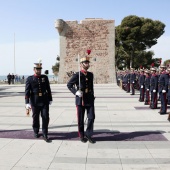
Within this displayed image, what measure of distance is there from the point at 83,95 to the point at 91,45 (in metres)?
33.2

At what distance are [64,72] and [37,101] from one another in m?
32.6

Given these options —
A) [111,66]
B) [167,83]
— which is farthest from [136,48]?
[167,83]

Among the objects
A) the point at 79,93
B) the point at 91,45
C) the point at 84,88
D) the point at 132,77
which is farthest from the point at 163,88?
the point at 91,45

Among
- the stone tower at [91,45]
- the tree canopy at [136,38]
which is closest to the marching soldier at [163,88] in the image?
the stone tower at [91,45]

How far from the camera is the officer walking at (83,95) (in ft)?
22.4

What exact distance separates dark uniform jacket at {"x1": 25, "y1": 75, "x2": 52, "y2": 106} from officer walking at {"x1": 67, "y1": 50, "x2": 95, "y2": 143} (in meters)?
0.61

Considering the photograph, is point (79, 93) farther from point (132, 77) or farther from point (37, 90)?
point (132, 77)

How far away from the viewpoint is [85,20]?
39.9m

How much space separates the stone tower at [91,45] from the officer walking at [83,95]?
32110mm

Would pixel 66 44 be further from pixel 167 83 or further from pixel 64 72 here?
pixel 167 83

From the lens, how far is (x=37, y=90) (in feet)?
Answer: 23.4

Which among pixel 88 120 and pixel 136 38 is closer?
pixel 88 120

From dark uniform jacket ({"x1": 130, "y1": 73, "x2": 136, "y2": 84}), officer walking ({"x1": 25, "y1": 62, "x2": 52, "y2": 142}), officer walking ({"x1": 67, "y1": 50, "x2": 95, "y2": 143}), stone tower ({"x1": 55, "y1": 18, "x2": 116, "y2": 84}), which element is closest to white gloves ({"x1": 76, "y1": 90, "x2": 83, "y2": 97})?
officer walking ({"x1": 67, "y1": 50, "x2": 95, "y2": 143})

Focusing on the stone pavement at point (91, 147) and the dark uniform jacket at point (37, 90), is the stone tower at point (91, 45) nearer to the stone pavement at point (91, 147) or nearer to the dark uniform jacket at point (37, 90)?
the stone pavement at point (91, 147)
